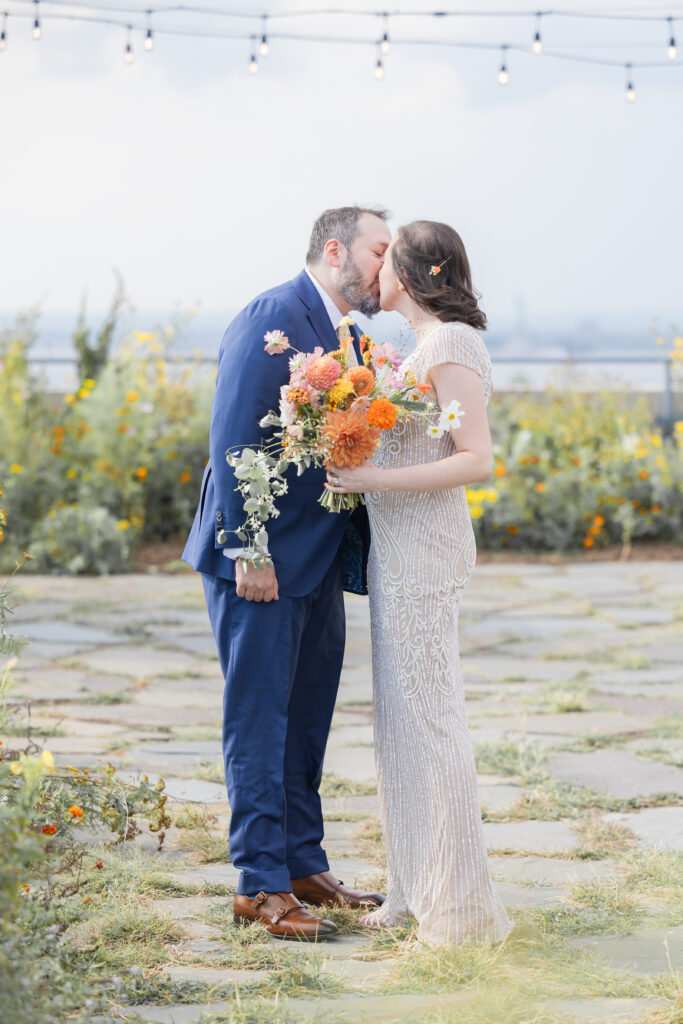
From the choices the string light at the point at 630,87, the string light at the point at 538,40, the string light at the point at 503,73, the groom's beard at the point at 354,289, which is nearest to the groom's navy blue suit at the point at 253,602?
the groom's beard at the point at 354,289

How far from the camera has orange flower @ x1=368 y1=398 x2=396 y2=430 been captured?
253 centimetres

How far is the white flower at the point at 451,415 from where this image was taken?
259cm

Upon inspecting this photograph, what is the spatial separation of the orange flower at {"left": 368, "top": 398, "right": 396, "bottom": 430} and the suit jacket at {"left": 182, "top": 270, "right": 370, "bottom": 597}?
34 cm

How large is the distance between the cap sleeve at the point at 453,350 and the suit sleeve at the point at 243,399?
1.13 ft

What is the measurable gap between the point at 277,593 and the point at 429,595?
361 mm

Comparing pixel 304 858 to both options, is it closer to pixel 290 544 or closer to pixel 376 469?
pixel 290 544

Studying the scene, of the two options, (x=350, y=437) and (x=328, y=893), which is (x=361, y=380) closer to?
(x=350, y=437)

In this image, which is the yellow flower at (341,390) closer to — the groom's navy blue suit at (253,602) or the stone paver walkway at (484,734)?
the groom's navy blue suit at (253,602)

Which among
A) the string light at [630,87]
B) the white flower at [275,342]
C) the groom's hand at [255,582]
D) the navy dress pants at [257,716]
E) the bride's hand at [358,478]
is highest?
the string light at [630,87]

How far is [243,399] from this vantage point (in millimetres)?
2771

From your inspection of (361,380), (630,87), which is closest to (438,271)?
(361,380)

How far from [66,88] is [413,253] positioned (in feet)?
65.2

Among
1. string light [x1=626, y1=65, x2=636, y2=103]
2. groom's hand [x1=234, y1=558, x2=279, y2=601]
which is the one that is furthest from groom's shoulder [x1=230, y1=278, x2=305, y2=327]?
string light [x1=626, y1=65, x2=636, y2=103]

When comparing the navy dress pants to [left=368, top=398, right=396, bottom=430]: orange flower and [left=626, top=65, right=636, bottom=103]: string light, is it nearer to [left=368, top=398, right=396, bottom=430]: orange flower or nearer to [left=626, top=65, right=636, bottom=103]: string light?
[left=368, top=398, right=396, bottom=430]: orange flower
